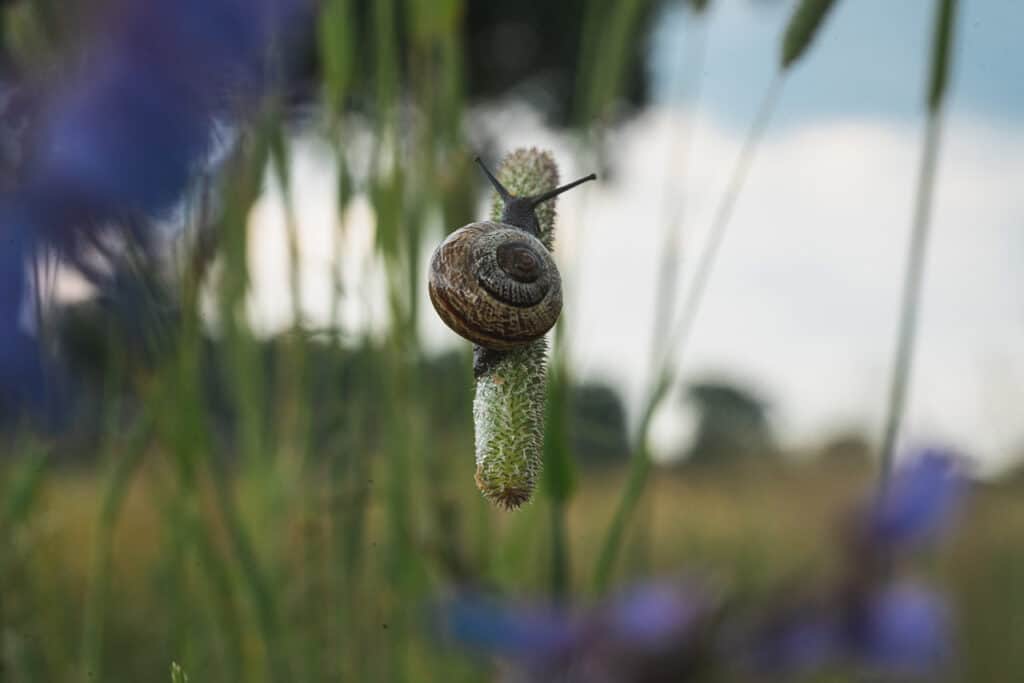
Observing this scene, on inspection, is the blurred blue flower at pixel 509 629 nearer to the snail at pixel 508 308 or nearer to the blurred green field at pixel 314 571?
the snail at pixel 508 308

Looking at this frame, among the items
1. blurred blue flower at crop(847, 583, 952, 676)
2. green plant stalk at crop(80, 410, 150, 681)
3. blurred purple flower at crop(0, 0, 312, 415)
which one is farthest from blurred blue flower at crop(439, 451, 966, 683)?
green plant stalk at crop(80, 410, 150, 681)

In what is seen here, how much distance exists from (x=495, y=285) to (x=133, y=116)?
0.07 m

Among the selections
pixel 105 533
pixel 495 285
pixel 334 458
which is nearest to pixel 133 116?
pixel 495 285

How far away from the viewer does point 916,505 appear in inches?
3.2

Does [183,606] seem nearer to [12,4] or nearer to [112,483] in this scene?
[112,483]

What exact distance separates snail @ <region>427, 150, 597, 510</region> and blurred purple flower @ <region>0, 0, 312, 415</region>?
50 mm

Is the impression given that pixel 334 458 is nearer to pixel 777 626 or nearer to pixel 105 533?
pixel 105 533

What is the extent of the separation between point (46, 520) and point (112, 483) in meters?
0.14

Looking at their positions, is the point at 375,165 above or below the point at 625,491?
above

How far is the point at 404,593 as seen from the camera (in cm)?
46

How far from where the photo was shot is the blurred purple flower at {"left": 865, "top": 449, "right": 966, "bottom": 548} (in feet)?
0.27

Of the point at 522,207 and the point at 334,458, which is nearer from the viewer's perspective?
the point at 522,207

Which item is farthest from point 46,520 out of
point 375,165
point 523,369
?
point 523,369

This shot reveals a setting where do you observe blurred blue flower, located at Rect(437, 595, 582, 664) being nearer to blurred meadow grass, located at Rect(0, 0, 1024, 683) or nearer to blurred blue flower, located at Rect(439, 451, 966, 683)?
blurred blue flower, located at Rect(439, 451, 966, 683)
